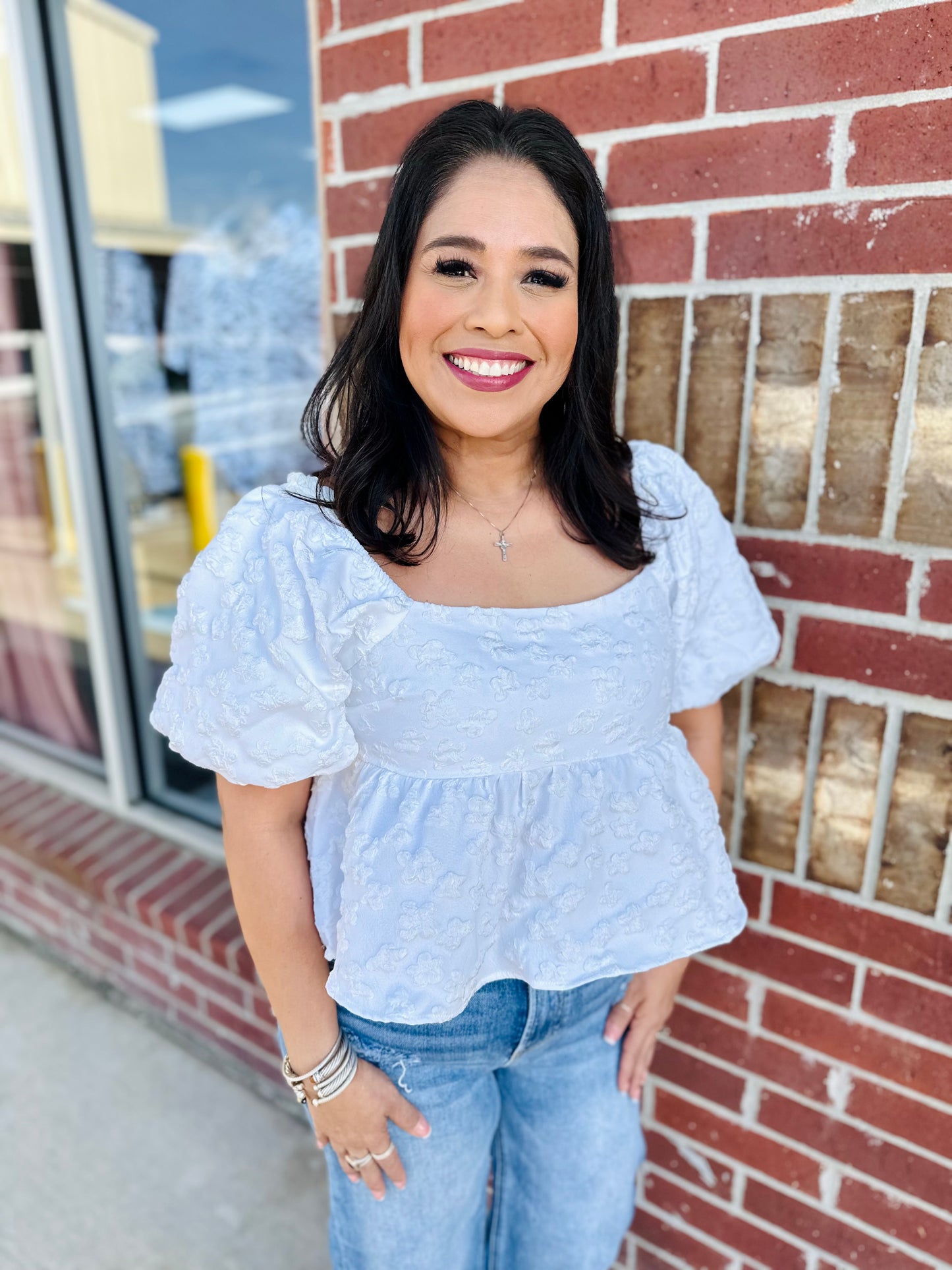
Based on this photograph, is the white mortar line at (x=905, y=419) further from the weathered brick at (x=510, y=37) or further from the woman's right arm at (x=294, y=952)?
the woman's right arm at (x=294, y=952)

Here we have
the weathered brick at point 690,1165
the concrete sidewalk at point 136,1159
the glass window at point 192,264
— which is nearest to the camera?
the weathered brick at point 690,1165

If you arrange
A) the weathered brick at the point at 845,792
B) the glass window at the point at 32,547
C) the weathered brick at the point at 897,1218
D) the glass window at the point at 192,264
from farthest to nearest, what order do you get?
the glass window at the point at 32,547, the glass window at the point at 192,264, the weathered brick at the point at 897,1218, the weathered brick at the point at 845,792

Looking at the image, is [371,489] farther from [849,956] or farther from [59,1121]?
[59,1121]

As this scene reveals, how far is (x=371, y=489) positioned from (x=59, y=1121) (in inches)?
76.6

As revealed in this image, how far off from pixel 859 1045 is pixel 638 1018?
0.38m

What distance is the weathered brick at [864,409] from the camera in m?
1.17

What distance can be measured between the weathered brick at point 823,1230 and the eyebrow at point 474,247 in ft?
5.37

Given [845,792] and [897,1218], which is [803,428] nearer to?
[845,792]

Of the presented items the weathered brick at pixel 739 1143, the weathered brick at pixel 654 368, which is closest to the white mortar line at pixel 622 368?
the weathered brick at pixel 654 368

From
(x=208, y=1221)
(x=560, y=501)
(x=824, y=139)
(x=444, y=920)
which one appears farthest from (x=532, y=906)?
(x=208, y=1221)

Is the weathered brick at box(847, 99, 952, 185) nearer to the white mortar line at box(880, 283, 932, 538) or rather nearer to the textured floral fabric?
the white mortar line at box(880, 283, 932, 538)

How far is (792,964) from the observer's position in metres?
1.48

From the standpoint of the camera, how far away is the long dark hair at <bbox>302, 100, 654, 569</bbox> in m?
1.10

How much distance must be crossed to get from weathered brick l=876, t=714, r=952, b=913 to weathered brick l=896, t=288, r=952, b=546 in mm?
275
